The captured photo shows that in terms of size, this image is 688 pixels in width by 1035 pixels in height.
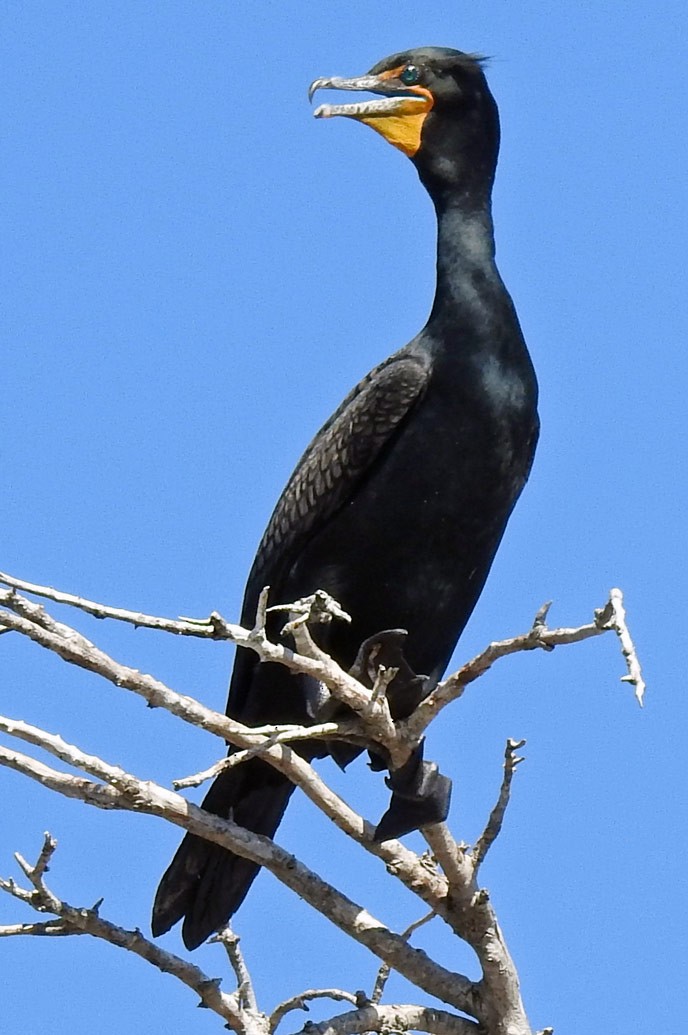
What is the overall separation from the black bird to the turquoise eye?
11cm

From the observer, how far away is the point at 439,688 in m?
5.00

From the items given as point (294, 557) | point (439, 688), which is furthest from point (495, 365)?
point (439, 688)

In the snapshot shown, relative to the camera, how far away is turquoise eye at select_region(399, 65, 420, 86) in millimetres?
6824

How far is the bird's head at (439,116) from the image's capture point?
6.72 meters

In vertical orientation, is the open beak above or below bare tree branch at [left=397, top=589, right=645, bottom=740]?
above

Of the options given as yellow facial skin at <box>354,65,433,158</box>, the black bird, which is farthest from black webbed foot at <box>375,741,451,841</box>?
yellow facial skin at <box>354,65,433,158</box>

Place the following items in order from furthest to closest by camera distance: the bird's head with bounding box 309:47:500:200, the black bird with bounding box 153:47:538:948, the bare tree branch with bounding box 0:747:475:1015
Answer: the bird's head with bounding box 309:47:500:200 → the black bird with bounding box 153:47:538:948 → the bare tree branch with bounding box 0:747:475:1015

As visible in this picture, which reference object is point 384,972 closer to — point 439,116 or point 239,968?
point 239,968

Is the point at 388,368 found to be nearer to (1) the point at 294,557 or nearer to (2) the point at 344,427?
(2) the point at 344,427

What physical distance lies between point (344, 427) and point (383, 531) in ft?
1.44

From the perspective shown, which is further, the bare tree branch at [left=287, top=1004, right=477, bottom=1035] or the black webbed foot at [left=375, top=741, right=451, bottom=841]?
the black webbed foot at [left=375, top=741, right=451, bottom=841]

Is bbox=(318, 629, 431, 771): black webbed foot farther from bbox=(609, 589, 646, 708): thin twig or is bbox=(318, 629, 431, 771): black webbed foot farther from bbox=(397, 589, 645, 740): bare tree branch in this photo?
bbox=(609, 589, 646, 708): thin twig

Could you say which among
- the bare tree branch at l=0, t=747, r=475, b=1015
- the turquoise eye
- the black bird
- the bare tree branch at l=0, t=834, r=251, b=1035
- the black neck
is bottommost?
the bare tree branch at l=0, t=834, r=251, b=1035

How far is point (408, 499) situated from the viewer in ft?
20.1
